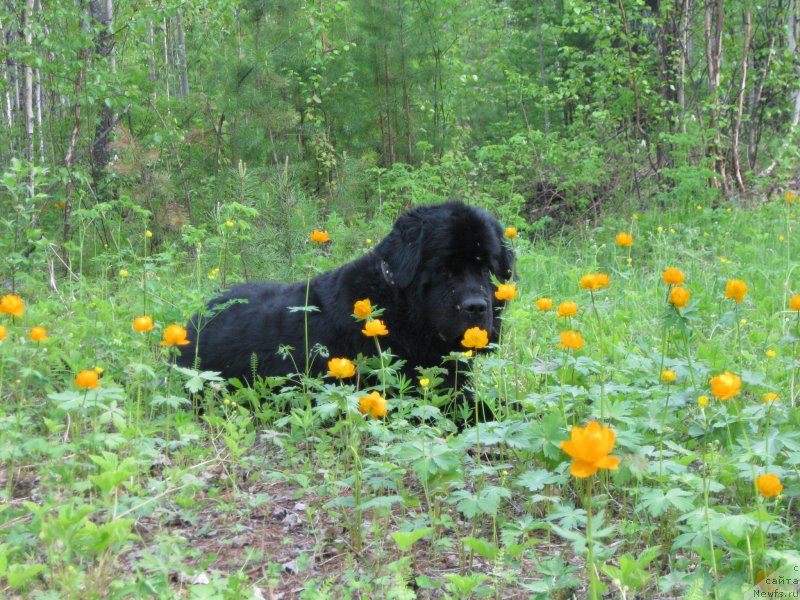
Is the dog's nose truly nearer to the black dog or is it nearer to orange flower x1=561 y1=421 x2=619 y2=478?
the black dog

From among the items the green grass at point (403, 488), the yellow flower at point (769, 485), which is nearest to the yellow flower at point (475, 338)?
the green grass at point (403, 488)

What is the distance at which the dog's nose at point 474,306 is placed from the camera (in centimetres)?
361

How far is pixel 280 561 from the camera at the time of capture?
2.35 metres

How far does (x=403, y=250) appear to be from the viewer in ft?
12.7

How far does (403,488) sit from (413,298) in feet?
5.03

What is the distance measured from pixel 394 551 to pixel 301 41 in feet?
24.9

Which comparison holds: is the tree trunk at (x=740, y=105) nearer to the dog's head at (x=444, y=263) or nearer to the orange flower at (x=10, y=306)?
the dog's head at (x=444, y=263)

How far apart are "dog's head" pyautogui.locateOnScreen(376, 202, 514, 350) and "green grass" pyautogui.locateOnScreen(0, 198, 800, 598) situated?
1.01 feet

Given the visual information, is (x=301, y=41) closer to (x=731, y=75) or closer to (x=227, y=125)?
(x=227, y=125)

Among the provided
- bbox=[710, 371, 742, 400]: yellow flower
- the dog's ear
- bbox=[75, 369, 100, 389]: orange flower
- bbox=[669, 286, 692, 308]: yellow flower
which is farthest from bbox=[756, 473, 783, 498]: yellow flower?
the dog's ear

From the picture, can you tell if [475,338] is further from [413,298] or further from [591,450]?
[413,298]

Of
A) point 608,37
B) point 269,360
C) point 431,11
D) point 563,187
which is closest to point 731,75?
point 608,37

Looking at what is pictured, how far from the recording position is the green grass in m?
1.84

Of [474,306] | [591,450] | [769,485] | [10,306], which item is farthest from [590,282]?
[10,306]
